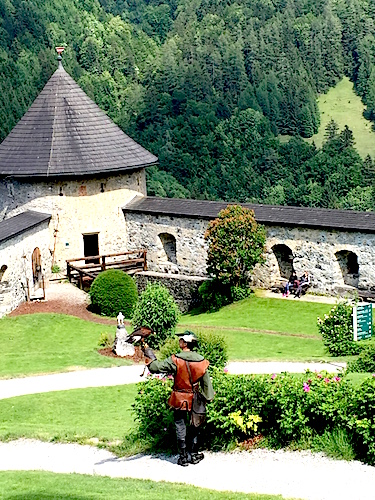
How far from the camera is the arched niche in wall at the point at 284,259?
2825 cm

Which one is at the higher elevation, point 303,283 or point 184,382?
point 184,382

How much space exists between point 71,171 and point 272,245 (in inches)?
236

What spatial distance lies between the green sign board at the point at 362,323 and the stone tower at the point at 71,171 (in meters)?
12.3

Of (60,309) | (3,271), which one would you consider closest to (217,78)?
(3,271)

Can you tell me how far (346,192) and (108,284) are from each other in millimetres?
71753

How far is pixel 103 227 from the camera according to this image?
1233 inches

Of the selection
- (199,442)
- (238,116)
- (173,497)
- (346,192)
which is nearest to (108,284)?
(199,442)

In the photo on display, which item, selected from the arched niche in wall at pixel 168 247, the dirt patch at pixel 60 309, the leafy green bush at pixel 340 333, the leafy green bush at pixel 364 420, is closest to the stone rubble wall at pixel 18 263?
the dirt patch at pixel 60 309

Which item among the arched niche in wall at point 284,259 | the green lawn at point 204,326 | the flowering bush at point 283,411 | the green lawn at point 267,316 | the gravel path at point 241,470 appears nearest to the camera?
the gravel path at point 241,470

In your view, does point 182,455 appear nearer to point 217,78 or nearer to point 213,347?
point 213,347

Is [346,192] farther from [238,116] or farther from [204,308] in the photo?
[204,308]

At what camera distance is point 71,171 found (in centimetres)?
3016

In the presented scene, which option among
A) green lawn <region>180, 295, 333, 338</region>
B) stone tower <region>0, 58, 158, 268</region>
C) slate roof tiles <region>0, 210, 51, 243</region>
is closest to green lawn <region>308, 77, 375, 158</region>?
stone tower <region>0, 58, 158, 268</region>

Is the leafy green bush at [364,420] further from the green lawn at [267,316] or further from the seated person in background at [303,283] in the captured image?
the seated person in background at [303,283]
